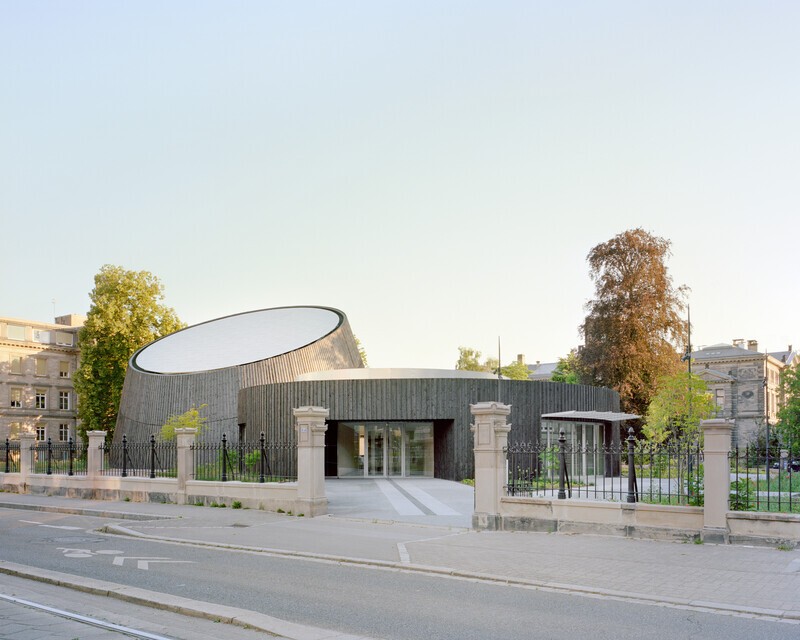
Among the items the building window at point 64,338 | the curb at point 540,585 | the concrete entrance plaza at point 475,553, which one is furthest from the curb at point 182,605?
the building window at point 64,338

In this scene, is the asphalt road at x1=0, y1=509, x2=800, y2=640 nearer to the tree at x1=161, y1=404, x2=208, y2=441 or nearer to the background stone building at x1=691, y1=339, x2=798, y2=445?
the tree at x1=161, y1=404, x2=208, y2=441

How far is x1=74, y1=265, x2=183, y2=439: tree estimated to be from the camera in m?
62.8

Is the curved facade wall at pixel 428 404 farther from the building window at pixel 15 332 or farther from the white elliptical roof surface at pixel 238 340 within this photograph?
the building window at pixel 15 332

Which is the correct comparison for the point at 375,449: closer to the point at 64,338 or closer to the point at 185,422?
the point at 185,422

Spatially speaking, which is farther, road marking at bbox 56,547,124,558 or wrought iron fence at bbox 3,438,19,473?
wrought iron fence at bbox 3,438,19,473

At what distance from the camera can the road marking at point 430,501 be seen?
2004 centimetres

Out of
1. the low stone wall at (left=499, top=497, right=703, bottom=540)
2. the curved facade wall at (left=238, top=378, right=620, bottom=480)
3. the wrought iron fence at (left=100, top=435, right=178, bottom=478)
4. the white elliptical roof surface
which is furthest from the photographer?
the white elliptical roof surface

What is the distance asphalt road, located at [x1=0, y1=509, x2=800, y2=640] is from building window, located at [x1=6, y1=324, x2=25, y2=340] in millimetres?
69385

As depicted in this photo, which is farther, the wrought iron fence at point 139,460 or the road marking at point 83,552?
the wrought iron fence at point 139,460

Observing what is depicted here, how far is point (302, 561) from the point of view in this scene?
525 inches

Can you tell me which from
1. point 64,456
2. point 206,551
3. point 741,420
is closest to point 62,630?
point 206,551

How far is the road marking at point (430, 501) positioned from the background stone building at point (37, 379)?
58.6m

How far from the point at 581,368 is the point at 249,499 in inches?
1348

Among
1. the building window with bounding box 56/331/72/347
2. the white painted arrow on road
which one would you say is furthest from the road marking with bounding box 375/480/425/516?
the building window with bounding box 56/331/72/347
